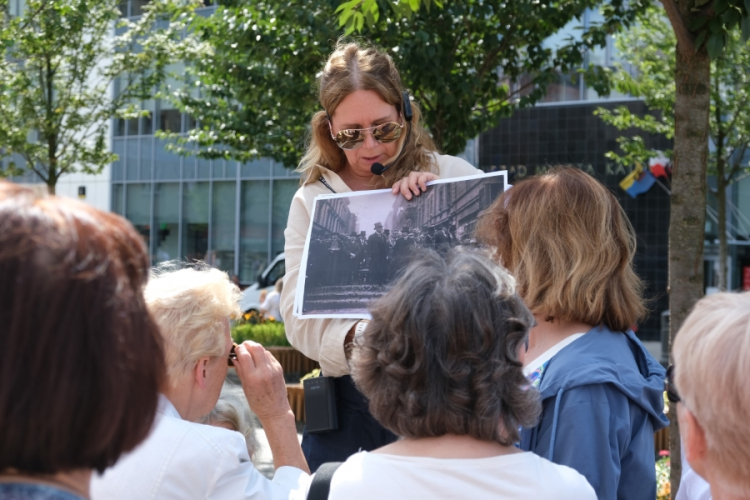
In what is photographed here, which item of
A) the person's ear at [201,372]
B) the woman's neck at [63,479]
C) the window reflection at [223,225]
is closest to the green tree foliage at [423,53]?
the person's ear at [201,372]

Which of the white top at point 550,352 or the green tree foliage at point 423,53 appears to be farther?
the green tree foliage at point 423,53

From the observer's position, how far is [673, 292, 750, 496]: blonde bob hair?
1438mm

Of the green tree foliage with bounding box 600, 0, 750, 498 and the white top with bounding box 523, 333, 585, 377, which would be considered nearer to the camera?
the white top with bounding box 523, 333, 585, 377

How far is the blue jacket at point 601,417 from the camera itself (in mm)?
1983

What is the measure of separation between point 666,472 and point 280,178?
19183 millimetres

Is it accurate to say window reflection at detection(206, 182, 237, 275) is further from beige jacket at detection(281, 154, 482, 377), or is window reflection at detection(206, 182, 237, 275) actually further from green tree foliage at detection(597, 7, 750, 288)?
beige jacket at detection(281, 154, 482, 377)

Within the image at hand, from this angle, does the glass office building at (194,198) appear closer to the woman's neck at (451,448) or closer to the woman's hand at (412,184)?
the woman's hand at (412,184)

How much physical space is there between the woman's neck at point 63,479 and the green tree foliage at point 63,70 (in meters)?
12.6

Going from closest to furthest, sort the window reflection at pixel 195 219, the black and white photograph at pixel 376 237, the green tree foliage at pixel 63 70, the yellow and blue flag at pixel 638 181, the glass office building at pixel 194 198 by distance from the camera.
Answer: the black and white photograph at pixel 376 237, the green tree foliage at pixel 63 70, the yellow and blue flag at pixel 638 181, the glass office building at pixel 194 198, the window reflection at pixel 195 219

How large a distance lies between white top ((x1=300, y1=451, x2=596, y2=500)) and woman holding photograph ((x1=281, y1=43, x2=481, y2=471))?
0.87 meters

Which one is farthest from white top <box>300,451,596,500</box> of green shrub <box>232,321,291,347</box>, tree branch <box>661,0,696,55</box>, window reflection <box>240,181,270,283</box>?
window reflection <box>240,181,270,283</box>

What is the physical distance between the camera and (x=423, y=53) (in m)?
8.05

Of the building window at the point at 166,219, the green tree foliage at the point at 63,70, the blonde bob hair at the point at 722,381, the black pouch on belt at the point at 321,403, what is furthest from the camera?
the building window at the point at 166,219

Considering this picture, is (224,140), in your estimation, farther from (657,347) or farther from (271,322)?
(657,347)
